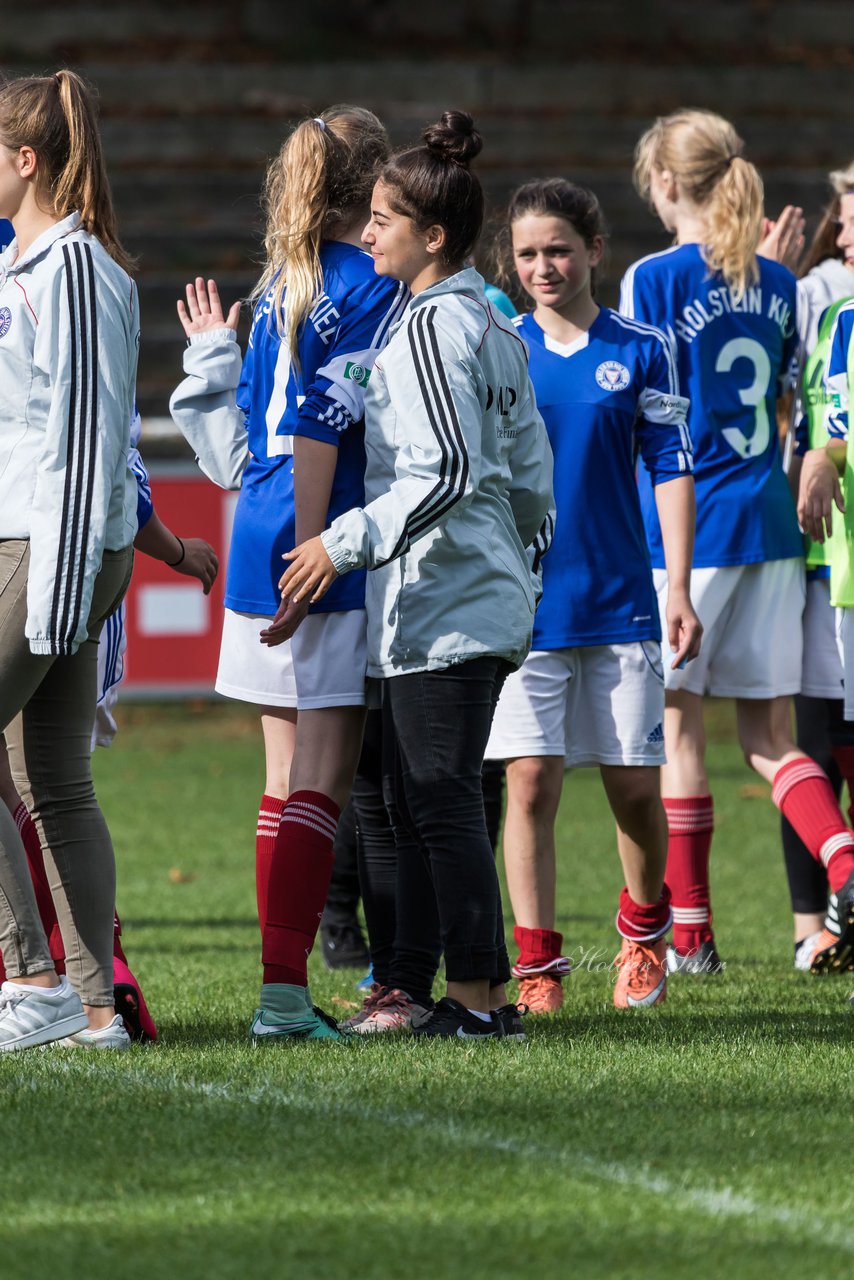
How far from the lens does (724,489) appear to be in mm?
6160

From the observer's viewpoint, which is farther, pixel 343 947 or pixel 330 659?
pixel 343 947

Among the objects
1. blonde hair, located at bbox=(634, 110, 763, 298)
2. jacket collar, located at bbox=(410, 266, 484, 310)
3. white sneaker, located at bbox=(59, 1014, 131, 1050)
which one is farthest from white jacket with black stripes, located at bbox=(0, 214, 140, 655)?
blonde hair, located at bbox=(634, 110, 763, 298)

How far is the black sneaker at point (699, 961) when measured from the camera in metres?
6.09

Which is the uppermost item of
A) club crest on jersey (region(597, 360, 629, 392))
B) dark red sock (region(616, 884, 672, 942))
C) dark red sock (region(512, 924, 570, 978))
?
club crest on jersey (region(597, 360, 629, 392))

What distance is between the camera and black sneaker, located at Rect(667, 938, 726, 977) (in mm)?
6090

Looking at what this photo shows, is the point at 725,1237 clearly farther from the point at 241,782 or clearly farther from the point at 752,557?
the point at 241,782

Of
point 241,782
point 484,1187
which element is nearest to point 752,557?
point 484,1187

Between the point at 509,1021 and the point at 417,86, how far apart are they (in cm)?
1947

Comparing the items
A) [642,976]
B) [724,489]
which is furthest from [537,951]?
[724,489]

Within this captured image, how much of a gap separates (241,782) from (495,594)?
8.19 metres

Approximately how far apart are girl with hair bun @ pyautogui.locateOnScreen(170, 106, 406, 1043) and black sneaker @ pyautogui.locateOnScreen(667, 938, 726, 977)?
5.82 ft

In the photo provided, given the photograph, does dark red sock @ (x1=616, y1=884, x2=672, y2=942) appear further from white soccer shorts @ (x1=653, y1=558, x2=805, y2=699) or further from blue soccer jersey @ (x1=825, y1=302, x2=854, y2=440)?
blue soccer jersey @ (x1=825, y1=302, x2=854, y2=440)

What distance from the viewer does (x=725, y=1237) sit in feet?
9.28

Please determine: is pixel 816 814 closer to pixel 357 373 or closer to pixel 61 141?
pixel 357 373
